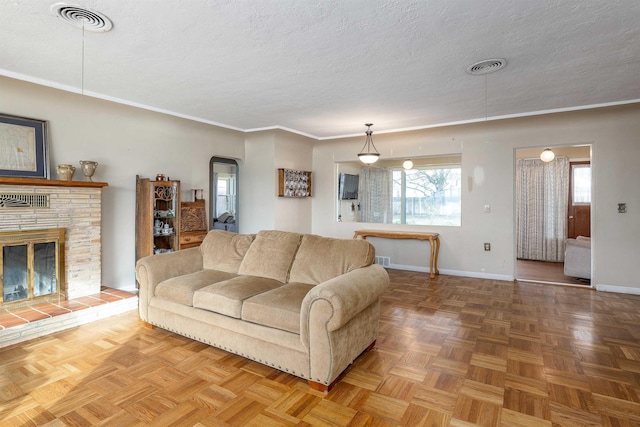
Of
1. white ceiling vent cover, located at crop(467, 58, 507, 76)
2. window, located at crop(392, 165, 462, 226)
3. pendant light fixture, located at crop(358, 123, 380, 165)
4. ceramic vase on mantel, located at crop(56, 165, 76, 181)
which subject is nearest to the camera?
white ceiling vent cover, located at crop(467, 58, 507, 76)

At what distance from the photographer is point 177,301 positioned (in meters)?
2.99

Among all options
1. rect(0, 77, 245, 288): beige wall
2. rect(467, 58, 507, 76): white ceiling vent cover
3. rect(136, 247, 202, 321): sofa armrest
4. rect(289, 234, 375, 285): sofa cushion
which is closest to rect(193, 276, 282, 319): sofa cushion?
rect(289, 234, 375, 285): sofa cushion

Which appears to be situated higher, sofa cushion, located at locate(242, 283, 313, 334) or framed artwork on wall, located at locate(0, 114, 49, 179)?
framed artwork on wall, located at locate(0, 114, 49, 179)

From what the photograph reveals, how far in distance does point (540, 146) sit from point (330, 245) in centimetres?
394

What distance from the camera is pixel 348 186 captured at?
7098mm

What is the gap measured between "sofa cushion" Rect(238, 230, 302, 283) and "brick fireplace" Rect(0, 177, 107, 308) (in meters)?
1.98

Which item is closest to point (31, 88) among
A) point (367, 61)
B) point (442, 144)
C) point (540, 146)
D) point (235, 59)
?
point (235, 59)

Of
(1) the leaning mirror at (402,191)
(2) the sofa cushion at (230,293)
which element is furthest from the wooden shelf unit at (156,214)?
(1) the leaning mirror at (402,191)

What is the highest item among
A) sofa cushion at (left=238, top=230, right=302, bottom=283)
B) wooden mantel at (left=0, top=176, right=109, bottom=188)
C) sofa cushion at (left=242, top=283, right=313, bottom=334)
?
wooden mantel at (left=0, top=176, right=109, bottom=188)

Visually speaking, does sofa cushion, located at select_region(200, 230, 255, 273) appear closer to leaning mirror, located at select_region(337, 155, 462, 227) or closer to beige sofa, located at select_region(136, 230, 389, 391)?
beige sofa, located at select_region(136, 230, 389, 391)

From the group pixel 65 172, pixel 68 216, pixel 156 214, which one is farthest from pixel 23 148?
pixel 156 214

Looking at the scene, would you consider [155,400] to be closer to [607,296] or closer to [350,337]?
[350,337]

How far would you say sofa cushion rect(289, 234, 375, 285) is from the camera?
2.84m

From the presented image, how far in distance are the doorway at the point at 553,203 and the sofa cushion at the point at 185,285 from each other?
19.7ft
